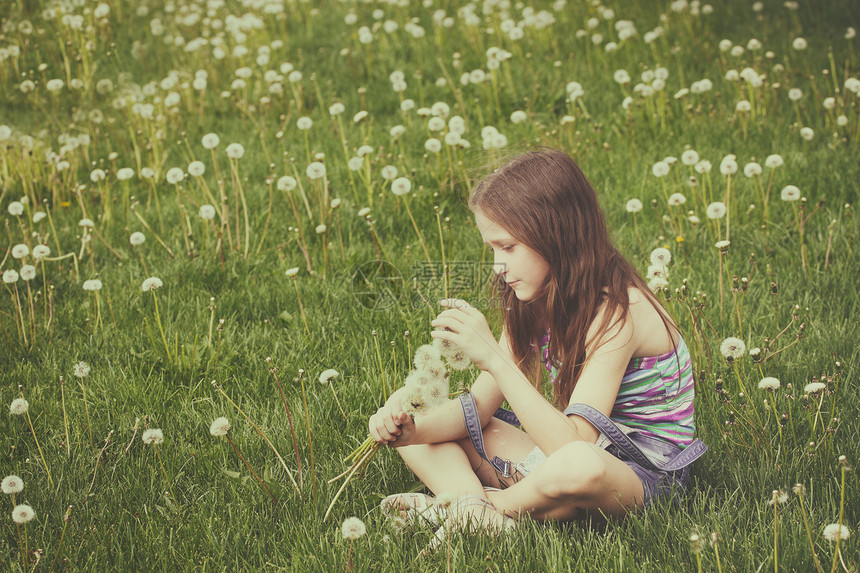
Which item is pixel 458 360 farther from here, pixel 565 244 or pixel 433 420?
pixel 565 244

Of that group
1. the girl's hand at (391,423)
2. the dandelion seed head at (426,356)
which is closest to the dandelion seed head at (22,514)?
the girl's hand at (391,423)

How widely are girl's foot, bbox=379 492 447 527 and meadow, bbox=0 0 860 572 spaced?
0.13ft

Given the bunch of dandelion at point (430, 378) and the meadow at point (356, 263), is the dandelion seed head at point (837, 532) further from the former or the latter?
the bunch of dandelion at point (430, 378)

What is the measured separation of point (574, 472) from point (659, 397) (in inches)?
16.4

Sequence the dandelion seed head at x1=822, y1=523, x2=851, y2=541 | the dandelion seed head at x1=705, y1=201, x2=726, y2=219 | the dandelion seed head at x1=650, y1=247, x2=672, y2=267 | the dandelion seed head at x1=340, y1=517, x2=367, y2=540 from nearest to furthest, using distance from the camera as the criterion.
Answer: the dandelion seed head at x1=822, y1=523, x2=851, y2=541 → the dandelion seed head at x1=340, y1=517, x2=367, y2=540 → the dandelion seed head at x1=650, y1=247, x2=672, y2=267 → the dandelion seed head at x1=705, y1=201, x2=726, y2=219

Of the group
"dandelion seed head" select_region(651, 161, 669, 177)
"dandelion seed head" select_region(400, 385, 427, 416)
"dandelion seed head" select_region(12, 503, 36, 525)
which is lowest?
"dandelion seed head" select_region(12, 503, 36, 525)

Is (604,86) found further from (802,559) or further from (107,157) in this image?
(802,559)

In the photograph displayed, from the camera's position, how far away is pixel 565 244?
1982 millimetres

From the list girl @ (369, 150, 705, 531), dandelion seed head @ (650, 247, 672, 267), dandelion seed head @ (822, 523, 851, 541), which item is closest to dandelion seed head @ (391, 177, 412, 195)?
girl @ (369, 150, 705, 531)

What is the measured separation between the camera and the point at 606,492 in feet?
5.68

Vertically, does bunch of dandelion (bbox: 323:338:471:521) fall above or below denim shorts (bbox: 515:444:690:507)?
above

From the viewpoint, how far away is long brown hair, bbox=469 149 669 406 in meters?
1.95

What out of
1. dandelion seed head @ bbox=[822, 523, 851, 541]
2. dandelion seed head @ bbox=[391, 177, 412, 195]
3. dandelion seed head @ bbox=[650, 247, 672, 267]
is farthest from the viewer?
dandelion seed head @ bbox=[391, 177, 412, 195]

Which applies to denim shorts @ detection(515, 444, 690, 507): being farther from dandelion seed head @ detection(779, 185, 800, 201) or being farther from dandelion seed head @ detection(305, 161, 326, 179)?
dandelion seed head @ detection(305, 161, 326, 179)
